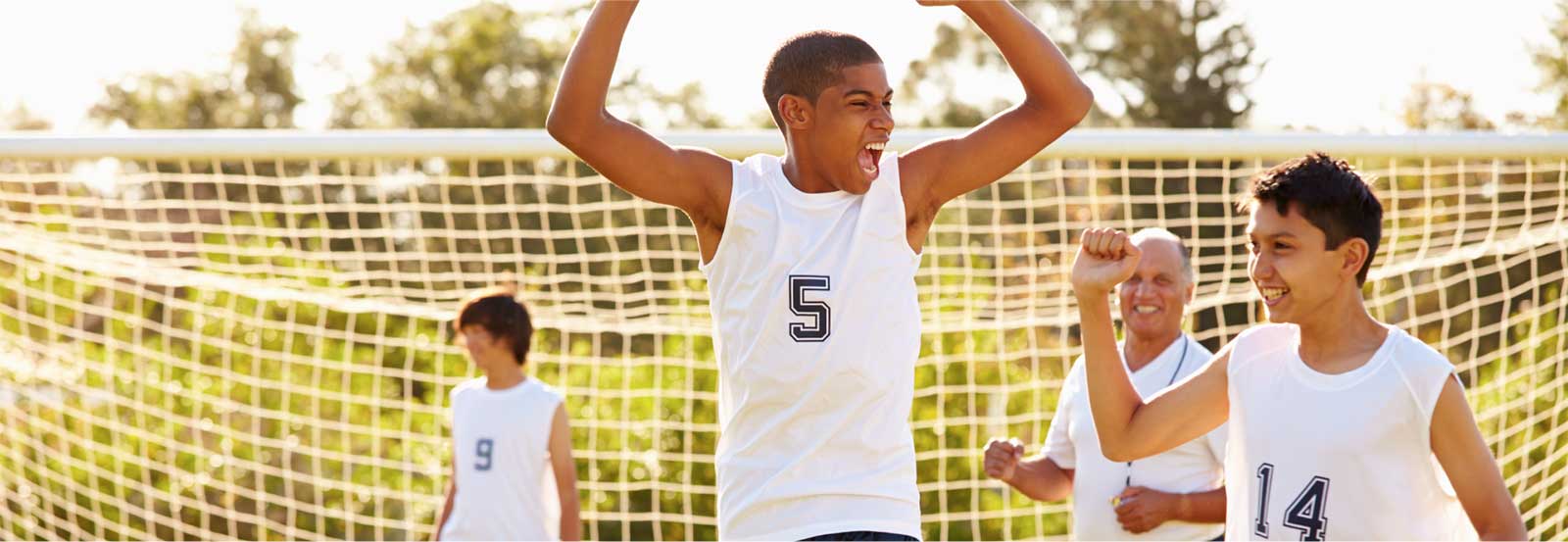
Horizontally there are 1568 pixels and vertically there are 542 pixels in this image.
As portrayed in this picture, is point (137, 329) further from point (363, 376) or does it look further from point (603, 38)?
point (603, 38)

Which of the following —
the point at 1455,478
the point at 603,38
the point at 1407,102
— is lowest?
the point at 1455,478

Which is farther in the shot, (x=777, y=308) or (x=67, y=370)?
(x=67, y=370)

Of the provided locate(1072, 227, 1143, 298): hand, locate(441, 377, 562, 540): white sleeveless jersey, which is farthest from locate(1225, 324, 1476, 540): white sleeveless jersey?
locate(441, 377, 562, 540): white sleeveless jersey

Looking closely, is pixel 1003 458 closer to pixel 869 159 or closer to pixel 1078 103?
pixel 1078 103

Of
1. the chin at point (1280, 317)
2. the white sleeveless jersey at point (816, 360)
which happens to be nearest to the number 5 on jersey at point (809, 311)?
the white sleeveless jersey at point (816, 360)

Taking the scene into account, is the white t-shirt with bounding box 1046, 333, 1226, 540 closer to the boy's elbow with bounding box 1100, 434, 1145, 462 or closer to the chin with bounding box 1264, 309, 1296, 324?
the boy's elbow with bounding box 1100, 434, 1145, 462

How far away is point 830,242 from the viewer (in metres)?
2.69

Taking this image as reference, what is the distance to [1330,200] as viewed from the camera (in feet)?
9.45

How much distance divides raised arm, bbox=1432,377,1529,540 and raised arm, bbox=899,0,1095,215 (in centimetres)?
80

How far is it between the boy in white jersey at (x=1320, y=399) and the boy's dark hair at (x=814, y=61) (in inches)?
20.4

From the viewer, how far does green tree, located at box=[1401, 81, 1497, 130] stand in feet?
56.6

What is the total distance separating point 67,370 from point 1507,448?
7.53m

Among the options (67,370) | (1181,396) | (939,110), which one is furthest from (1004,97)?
(1181,396)

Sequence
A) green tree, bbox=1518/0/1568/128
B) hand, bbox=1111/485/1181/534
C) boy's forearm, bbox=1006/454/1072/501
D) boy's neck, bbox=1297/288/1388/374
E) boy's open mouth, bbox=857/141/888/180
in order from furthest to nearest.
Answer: green tree, bbox=1518/0/1568/128 → boy's forearm, bbox=1006/454/1072/501 → hand, bbox=1111/485/1181/534 → boy's neck, bbox=1297/288/1388/374 → boy's open mouth, bbox=857/141/888/180
